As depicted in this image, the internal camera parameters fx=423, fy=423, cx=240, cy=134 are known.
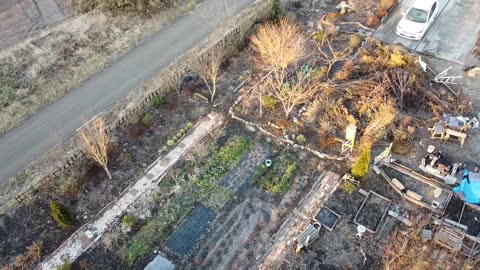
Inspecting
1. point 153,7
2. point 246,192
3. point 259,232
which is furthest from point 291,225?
point 153,7

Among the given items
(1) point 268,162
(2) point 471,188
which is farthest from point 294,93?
(2) point 471,188

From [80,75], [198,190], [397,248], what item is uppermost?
[80,75]

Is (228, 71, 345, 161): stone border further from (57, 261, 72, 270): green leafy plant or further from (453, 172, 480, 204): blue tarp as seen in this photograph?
(57, 261, 72, 270): green leafy plant

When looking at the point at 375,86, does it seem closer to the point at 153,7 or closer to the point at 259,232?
the point at 259,232

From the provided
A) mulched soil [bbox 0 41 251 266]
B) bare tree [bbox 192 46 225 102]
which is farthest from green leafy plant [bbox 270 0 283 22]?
mulched soil [bbox 0 41 251 266]

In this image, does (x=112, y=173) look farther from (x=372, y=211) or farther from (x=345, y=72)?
(x=345, y=72)
